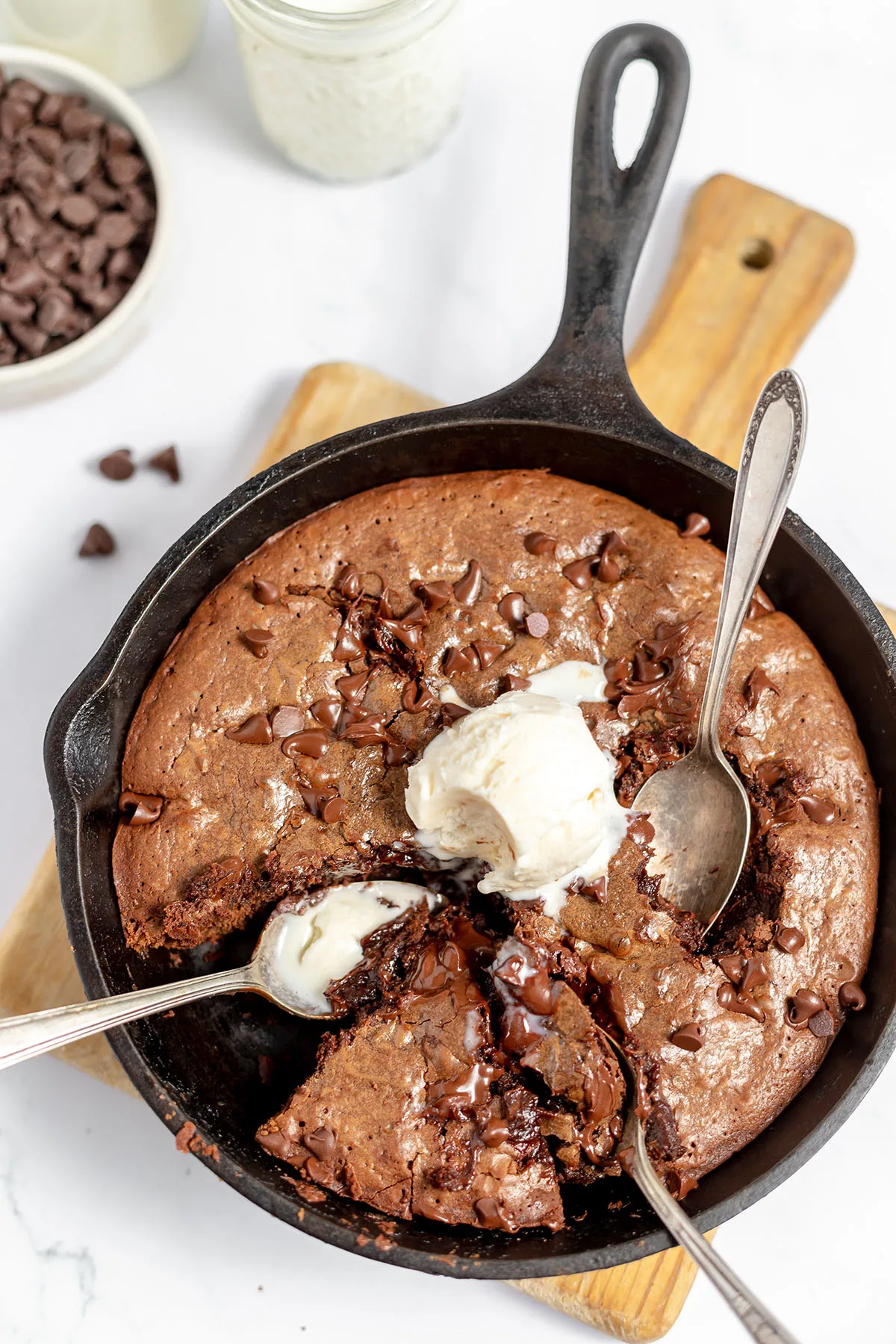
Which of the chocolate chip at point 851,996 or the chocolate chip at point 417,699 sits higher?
the chocolate chip at point 417,699

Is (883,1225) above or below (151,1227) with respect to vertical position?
above

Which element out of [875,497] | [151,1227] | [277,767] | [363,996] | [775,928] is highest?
[875,497]

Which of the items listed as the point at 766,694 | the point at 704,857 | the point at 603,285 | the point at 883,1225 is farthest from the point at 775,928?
the point at 603,285

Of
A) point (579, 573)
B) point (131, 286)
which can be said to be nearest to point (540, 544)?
point (579, 573)

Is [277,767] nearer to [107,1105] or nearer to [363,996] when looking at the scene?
[363,996]

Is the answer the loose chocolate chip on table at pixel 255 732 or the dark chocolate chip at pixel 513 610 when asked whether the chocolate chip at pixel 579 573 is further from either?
the loose chocolate chip on table at pixel 255 732

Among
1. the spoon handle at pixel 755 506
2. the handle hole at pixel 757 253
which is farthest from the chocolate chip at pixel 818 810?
the handle hole at pixel 757 253
